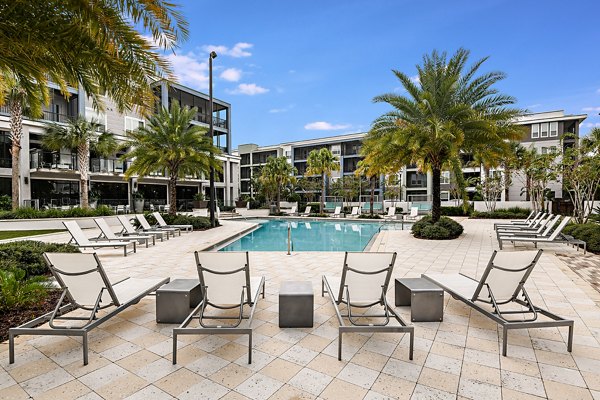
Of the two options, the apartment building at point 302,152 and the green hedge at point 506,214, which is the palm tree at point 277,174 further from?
the green hedge at point 506,214

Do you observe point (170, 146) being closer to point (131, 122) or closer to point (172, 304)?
point (172, 304)

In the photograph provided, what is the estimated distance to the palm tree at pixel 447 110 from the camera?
12.6 meters

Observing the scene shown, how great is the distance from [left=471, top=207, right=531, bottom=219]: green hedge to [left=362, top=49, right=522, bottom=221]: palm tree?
43.4ft

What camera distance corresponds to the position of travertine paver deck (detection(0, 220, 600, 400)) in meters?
2.76

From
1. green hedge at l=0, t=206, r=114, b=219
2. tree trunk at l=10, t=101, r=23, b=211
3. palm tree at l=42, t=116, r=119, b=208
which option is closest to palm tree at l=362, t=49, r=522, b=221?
green hedge at l=0, t=206, r=114, b=219

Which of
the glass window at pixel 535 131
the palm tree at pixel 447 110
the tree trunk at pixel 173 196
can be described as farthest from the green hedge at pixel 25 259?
the glass window at pixel 535 131

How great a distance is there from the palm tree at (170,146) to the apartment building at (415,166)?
15415 millimetres

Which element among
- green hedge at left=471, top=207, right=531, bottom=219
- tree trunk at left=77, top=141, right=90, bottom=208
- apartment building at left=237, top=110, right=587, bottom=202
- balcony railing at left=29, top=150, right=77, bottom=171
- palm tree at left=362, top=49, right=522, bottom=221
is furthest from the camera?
apartment building at left=237, top=110, right=587, bottom=202

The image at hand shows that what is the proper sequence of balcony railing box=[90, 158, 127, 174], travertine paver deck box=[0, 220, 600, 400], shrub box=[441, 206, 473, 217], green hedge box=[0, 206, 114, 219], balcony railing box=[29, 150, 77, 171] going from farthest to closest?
shrub box=[441, 206, 473, 217] → balcony railing box=[90, 158, 127, 174] → balcony railing box=[29, 150, 77, 171] → green hedge box=[0, 206, 114, 219] → travertine paver deck box=[0, 220, 600, 400]

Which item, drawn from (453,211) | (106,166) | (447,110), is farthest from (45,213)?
(453,211)

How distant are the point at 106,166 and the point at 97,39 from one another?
1096 inches

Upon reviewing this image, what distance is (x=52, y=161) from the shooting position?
24875 mm

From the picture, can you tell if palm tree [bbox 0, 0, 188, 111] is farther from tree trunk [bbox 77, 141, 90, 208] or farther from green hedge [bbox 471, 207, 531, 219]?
green hedge [bbox 471, 207, 531, 219]

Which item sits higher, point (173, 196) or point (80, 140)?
point (80, 140)
